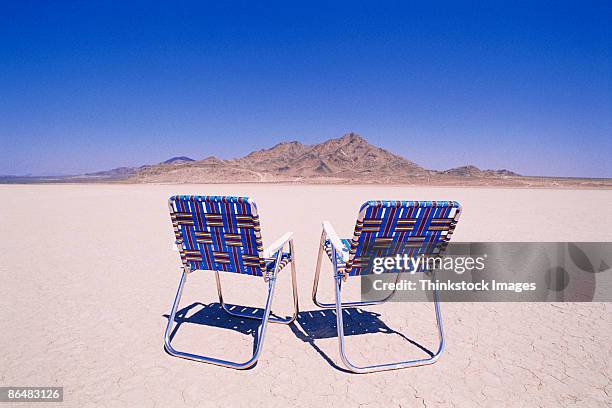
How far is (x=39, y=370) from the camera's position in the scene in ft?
8.93

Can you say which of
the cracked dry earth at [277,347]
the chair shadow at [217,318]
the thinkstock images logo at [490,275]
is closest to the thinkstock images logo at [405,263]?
the thinkstock images logo at [490,275]

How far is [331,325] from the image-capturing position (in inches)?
142

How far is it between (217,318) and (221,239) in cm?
136

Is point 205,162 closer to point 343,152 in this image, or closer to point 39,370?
point 343,152

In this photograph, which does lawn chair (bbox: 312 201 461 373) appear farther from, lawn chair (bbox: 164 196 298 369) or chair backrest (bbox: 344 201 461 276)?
lawn chair (bbox: 164 196 298 369)

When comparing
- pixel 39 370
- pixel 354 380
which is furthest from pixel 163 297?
pixel 354 380

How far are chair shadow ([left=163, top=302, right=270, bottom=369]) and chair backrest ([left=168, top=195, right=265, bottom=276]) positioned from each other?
0.87 meters

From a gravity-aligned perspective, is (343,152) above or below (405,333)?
above

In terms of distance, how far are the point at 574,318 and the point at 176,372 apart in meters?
4.18

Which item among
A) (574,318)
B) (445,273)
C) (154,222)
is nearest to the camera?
(574,318)

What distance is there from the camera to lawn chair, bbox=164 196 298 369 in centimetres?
268

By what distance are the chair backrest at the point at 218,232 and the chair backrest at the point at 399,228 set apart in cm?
82

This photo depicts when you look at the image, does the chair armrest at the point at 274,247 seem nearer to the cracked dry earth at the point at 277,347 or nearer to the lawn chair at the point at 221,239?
the lawn chair at the point at 221,239

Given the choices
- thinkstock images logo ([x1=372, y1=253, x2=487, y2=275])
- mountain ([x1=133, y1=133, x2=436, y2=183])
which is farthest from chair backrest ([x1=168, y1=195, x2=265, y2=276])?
mountain ([x1=133, y1=133, x2=436, y2=183])
